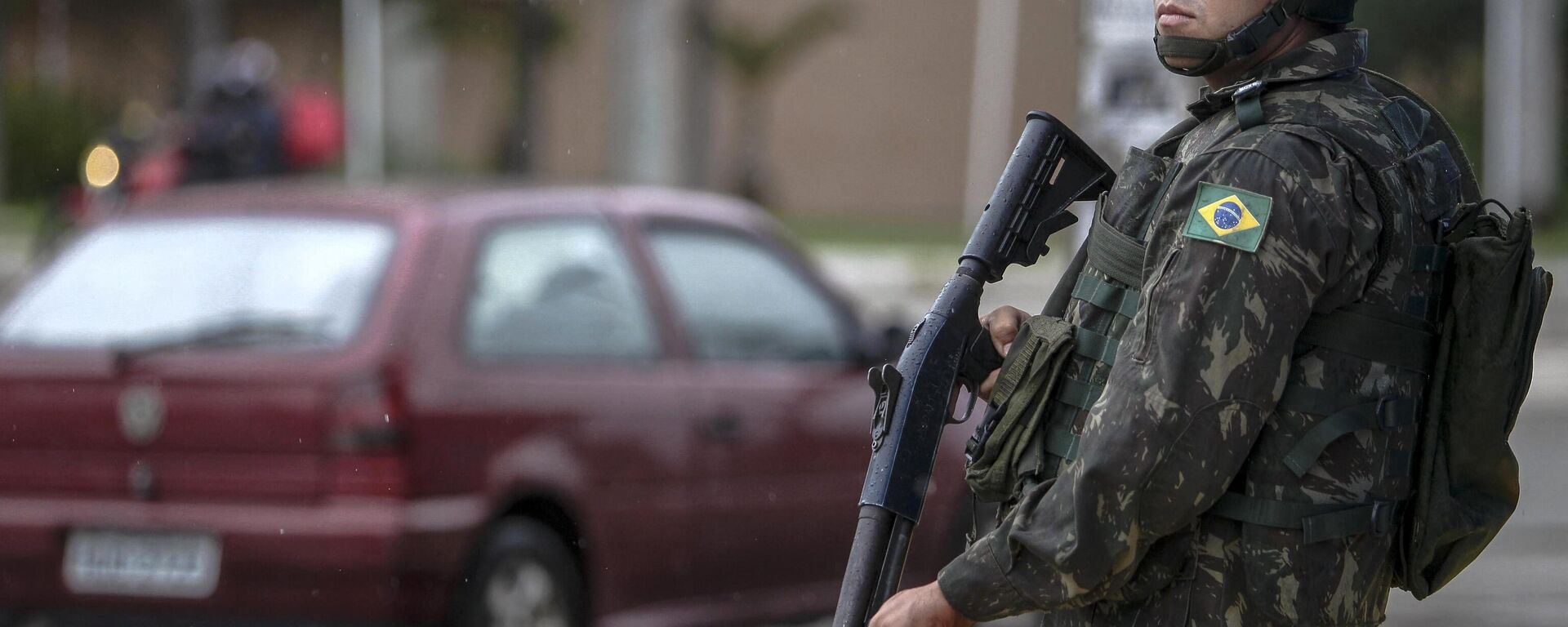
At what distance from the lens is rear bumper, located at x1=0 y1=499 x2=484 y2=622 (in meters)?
5.31

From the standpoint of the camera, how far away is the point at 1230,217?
8.07 ft

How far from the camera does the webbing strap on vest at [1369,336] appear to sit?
255 centimetres

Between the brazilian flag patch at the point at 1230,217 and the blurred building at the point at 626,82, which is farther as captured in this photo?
the blurred building at the point at 626,82

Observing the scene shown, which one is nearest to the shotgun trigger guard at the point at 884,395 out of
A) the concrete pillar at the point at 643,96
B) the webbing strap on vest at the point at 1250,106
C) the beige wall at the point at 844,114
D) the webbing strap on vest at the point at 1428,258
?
the webbing strap on vest at the point at 1250,106

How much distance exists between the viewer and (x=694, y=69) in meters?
32.3

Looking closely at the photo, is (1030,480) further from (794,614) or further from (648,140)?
(648,140)

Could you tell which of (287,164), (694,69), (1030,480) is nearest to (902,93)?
(694,69)

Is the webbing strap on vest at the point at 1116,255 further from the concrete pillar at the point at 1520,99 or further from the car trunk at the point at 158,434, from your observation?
the concrete pillar at the point at 1520,99

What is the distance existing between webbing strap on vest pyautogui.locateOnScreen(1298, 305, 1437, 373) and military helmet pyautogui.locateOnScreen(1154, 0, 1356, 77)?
37 centimetres

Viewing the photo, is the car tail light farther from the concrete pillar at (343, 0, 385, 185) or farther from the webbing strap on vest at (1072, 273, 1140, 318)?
the concrete pillar at (343, 0, 385, 185)

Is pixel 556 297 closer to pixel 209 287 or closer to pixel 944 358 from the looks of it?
pixel 209 287

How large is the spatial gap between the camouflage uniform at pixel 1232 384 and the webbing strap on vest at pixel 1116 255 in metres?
0.02

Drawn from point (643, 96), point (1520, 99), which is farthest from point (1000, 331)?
point (1520, 99)

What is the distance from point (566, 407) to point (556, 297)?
38 cm
